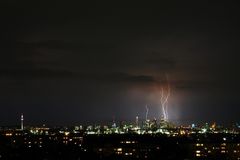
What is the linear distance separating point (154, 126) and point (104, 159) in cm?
8907

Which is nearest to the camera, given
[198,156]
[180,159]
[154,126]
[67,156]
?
[67,156]

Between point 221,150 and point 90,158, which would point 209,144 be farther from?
point 90,158

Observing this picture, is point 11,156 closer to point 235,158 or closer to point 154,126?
point 235,158

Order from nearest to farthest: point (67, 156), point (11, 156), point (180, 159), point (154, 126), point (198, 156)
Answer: point (11, 156) < point (67, 156) < point (180, 159) < point (198, 156) < point (154, 126)

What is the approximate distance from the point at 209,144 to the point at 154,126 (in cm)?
7058

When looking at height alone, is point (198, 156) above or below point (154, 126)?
below

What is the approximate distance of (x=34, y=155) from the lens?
4744cm

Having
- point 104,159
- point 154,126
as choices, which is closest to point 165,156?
point 104,159

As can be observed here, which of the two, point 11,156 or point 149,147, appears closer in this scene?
point 11,156

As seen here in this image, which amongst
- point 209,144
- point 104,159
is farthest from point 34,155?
point 209,144

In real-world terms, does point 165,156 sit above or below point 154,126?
below

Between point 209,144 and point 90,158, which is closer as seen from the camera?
point 90,158

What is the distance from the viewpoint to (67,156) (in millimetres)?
48594

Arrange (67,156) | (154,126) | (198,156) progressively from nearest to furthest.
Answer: (67,156)
(198,156)
(154,126)
